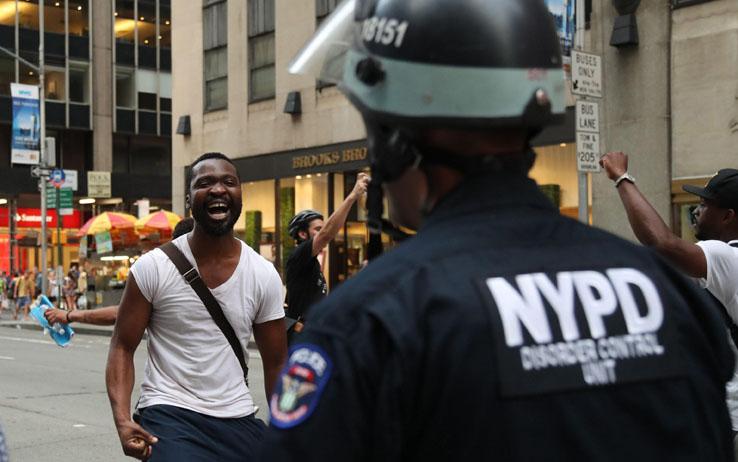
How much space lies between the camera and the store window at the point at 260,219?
2572 centimetres

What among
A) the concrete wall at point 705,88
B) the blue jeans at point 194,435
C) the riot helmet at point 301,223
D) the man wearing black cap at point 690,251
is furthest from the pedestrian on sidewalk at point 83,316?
the concrete wall at point 705,88

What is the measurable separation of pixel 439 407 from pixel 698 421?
0.52 metres

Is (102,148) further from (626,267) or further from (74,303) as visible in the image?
(626,267)

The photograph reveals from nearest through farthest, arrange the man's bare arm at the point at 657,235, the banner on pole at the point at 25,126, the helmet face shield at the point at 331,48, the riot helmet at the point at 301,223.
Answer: the helmet face shield at the point at 331,48 → the man's bare arm at the point at 657,235 → the riot helmet at the point at 301,223 → the banner on pole at the point at 25,126

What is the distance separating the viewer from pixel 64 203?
100 feet

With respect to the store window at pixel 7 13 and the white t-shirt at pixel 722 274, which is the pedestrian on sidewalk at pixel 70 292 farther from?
the white t-shirt at pixel 722 274

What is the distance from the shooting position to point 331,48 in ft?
7.12

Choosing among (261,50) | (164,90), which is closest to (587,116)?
(261,50)

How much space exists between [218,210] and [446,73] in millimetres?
3168

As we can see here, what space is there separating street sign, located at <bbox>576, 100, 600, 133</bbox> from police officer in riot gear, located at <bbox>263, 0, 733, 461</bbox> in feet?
33.2

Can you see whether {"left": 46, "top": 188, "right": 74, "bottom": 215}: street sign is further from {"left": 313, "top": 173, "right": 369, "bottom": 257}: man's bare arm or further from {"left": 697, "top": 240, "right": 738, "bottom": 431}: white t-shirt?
{"left": 697, "top": 240, "right": 738, "bottom": 431}: white t-shirt

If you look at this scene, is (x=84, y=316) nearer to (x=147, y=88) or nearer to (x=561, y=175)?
(x=561, y=175)

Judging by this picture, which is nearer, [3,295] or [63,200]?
[63,200]

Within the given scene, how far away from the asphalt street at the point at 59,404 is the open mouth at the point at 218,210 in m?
4.43
